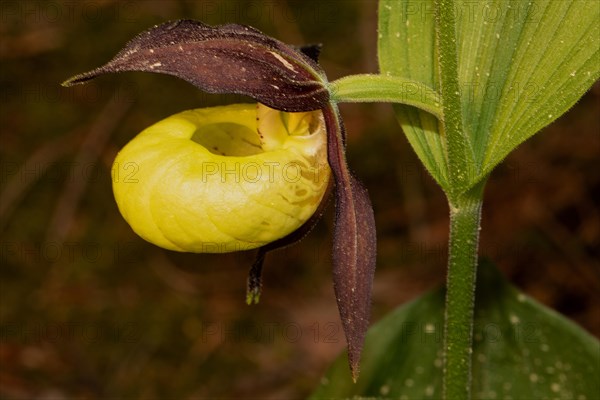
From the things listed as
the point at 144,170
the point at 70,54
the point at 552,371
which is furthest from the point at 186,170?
the point at 70,54

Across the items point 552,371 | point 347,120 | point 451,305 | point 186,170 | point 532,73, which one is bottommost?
point 552,371

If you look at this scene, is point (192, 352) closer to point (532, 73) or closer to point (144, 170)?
point (144, 170)

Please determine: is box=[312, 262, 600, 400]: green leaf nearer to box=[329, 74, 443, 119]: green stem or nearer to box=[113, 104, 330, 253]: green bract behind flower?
box=[113, 104, 330, 253]: green bract behind flower

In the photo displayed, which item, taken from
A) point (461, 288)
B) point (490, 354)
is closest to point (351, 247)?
point (461, 288)

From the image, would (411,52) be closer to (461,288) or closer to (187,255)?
(461,288)

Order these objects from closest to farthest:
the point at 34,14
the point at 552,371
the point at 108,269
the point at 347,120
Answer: the point at 552,371 → the point at 108,269 → the point at 347,120 → the point at 34,14

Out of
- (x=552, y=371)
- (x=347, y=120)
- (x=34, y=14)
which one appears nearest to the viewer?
(x=552, y=371)

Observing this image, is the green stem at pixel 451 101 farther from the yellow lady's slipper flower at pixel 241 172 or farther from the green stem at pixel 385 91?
the yellow lady's slipper flower at pixel 241 172
